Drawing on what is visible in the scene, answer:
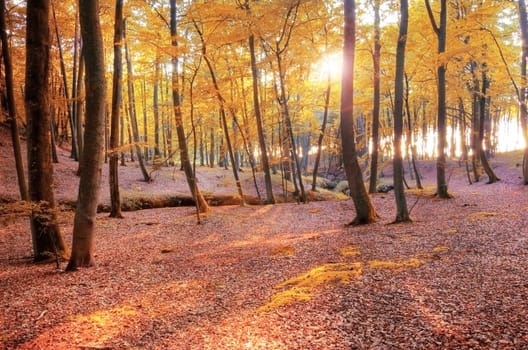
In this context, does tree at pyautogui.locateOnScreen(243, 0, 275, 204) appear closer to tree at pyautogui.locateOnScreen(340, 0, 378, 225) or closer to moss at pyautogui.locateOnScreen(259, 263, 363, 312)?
tree at pyautogui.locateOnScreen(340, 0, 378, 225)

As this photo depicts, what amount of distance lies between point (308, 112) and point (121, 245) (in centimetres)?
1516

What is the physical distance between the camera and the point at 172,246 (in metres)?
9.11

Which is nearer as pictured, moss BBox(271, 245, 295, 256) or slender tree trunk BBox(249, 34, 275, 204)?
moss BBox(271, 245, 295, 256)

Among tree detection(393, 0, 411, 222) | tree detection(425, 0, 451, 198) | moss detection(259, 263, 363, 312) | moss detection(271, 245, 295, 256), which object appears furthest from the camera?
tree detection(425, 0, 451, 198)

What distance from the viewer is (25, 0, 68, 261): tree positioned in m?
6.60

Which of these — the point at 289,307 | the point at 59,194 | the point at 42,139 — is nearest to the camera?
the point at 289,307

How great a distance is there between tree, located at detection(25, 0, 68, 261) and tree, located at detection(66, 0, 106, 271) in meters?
0.58

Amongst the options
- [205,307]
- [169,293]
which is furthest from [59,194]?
[205,307]

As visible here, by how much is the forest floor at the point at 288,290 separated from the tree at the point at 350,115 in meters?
0.95

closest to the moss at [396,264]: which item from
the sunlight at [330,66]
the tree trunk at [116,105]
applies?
the tree trunk at [116,105]

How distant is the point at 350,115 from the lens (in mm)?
9359

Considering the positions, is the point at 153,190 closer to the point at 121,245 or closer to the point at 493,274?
the point at 121,245

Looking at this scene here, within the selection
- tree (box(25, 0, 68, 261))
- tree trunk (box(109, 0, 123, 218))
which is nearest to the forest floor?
tree (box(25, 0, 68, 261))

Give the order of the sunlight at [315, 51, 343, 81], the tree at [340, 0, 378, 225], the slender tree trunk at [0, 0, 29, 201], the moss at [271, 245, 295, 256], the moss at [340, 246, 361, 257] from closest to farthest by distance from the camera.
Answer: the moss at [340, 246, 361, 257] < the moss at [271, 245, 295, 256] < the slender tree trunk at [0, 0, 29, 201] < the tree at [340, 0, 378, 225] < the sunlight at [315, 51, 343, 81]
